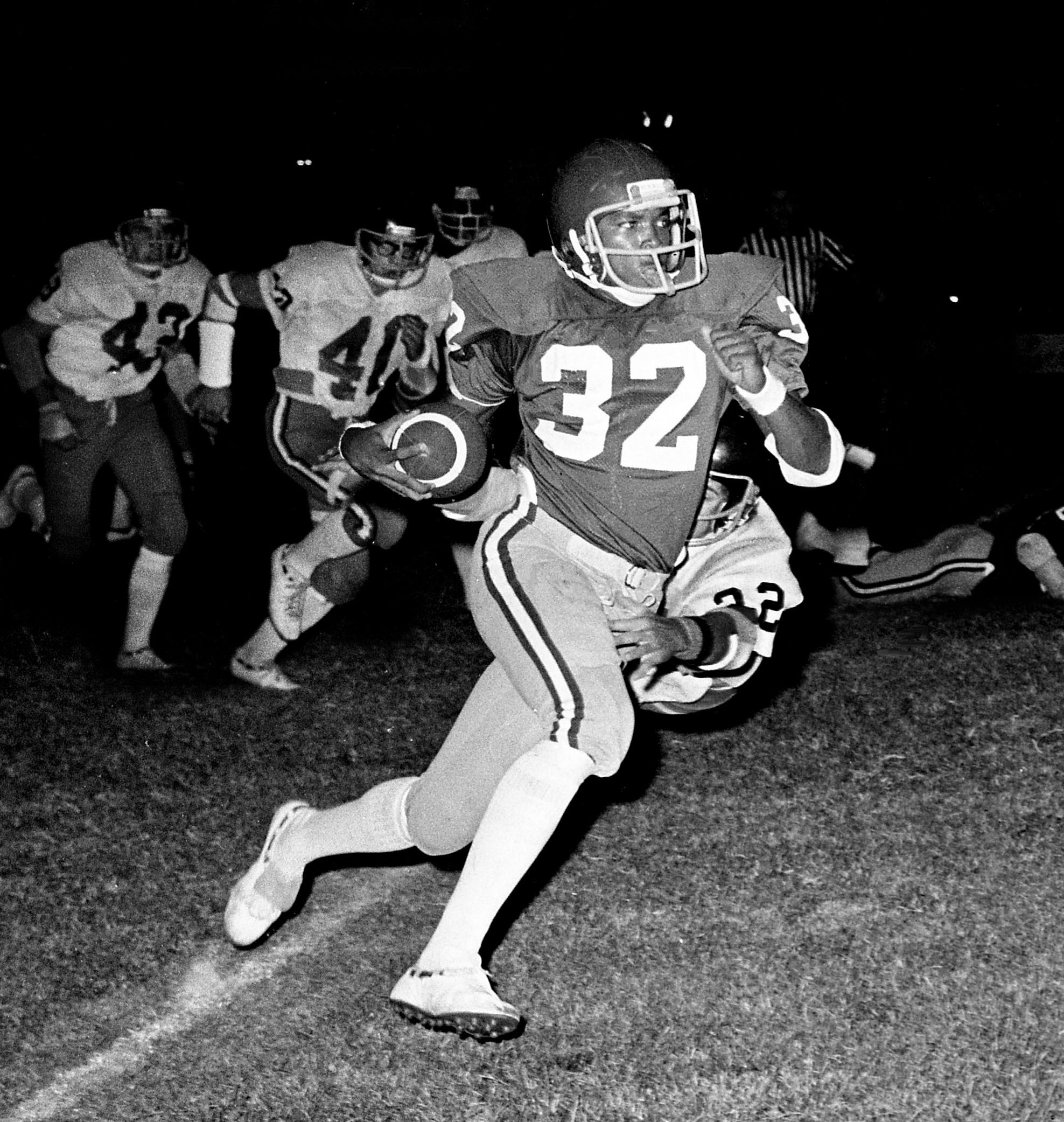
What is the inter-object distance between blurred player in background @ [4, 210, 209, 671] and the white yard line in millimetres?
1938

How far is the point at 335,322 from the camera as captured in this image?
5016 mm

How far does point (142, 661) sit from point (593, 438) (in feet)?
9.36

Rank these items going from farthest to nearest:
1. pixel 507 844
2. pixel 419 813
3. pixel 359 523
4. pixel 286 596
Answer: pixel 286 596 < pixel 359 523 < pixel 419 813 < pixel 507 844

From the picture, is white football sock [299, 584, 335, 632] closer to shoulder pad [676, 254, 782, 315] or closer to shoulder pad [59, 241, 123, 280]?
shoulder pad [59, 241, 123, 280]

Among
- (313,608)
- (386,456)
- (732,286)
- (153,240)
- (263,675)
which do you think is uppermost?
(732,286)

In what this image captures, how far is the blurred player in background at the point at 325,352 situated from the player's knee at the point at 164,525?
0.35 m

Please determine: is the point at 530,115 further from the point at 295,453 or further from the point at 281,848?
the point at 281,848

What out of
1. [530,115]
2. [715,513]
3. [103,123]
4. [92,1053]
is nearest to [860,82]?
[530,115]

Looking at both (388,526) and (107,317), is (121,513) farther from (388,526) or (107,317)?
(388,526)

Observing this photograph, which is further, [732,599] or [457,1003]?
[732,599]

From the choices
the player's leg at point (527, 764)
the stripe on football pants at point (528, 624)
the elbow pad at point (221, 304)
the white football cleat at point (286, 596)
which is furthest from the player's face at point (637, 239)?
the elbow pad at point (221, 304)

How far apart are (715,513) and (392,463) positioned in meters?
0.68

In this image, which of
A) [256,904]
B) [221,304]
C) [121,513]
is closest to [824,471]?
Result: [256,904]

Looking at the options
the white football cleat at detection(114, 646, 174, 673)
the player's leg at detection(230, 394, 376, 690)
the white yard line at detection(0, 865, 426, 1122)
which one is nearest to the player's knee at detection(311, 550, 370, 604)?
the player's leg at detection(230, 394, 376, 690)
